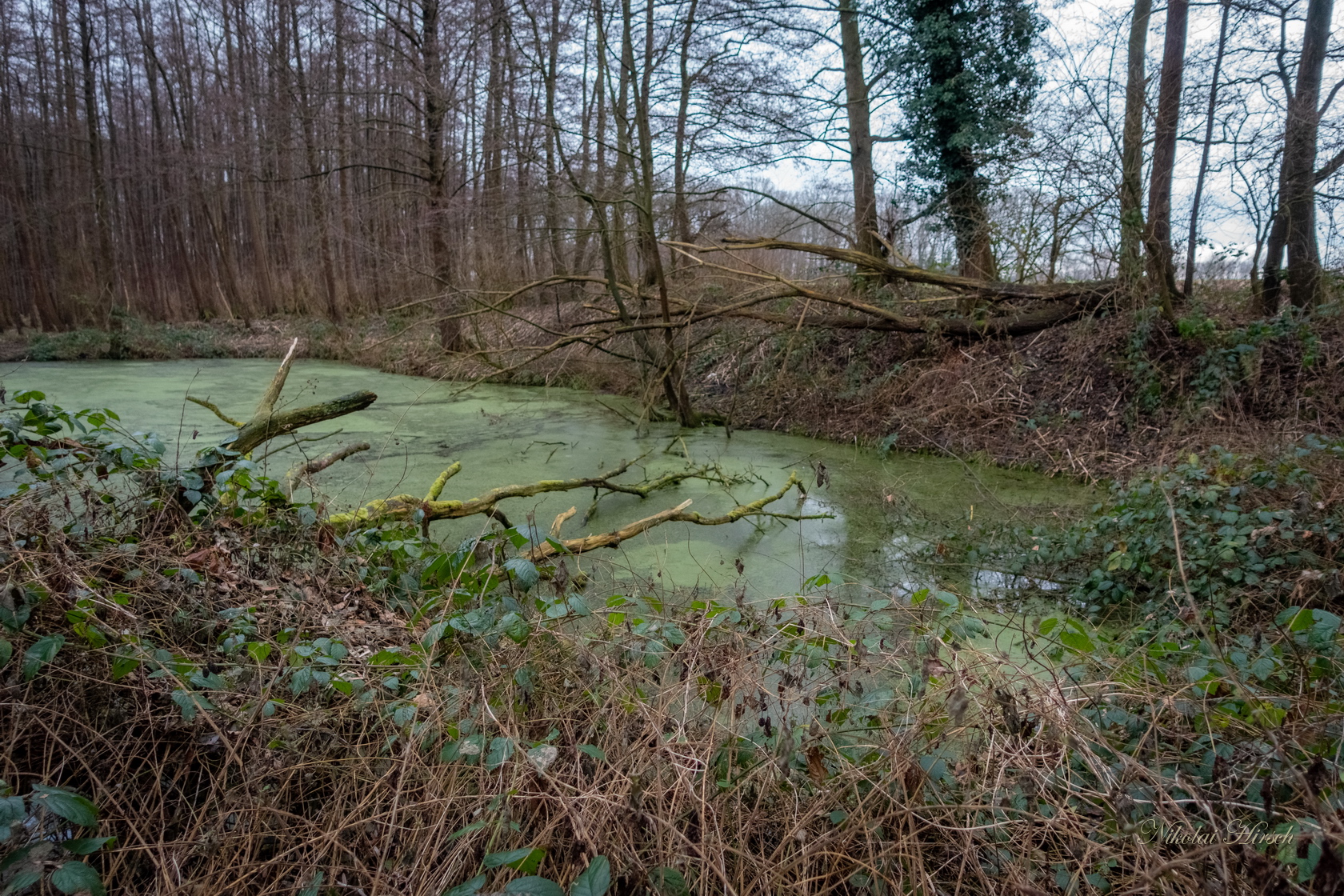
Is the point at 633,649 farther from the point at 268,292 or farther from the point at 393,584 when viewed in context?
the point at 268,292

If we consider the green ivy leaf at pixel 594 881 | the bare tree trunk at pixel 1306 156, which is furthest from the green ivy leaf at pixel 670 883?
the bare tree trunk at pixel 1306 156

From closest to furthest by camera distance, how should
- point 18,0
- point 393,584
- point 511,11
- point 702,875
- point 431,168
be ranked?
point 702,875 < point 393,584 < point 511,11 < point 431,168 < point 18,0

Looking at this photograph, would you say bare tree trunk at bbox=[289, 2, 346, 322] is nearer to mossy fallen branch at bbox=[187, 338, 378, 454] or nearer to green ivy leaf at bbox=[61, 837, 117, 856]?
mossy fallen branch at bbox=[187, 338, 378, 454]

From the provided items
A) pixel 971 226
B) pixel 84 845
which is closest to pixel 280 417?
pixel 84 845

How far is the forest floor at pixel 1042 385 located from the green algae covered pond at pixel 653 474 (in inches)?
14.9

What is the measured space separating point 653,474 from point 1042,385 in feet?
12.3

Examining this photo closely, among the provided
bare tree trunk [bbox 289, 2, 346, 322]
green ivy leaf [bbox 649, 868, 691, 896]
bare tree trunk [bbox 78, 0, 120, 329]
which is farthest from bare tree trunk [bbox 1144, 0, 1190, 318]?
bare tree trunk [bbox 78, 0, 120, 329]

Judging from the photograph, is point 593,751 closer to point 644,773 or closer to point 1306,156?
point 644,773

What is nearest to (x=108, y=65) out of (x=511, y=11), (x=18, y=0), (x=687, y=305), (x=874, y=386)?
(x=18, y=0)

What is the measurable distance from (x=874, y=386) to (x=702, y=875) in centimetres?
673

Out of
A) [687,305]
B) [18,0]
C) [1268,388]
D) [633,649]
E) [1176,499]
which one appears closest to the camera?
[633,649]

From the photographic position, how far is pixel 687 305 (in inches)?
296

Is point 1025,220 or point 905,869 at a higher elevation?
point 1025,220

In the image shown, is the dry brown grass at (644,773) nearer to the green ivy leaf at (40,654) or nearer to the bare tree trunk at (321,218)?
the green ivy leaf at (40,654)
